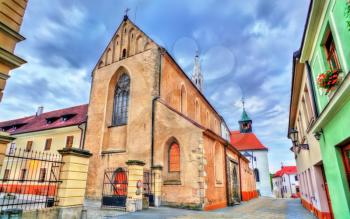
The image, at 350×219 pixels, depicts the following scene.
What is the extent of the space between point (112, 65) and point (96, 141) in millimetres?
6839

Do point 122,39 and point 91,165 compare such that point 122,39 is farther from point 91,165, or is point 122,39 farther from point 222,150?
point 222,150

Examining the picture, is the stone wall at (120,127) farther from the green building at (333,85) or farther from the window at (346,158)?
the window at (346,158)

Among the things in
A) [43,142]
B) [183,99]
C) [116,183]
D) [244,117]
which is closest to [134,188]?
[116,183]

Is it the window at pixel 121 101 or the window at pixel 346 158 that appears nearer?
the window at pixel 346 158

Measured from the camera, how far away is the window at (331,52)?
571 cm

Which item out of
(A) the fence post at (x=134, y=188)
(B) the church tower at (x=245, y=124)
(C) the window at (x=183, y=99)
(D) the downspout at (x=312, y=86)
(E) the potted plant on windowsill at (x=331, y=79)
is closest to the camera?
(E) the potted plant on windowsill at (x=331, y=79)

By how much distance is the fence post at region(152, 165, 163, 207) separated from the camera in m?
12.8

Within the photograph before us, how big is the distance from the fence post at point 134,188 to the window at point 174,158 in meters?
2.77

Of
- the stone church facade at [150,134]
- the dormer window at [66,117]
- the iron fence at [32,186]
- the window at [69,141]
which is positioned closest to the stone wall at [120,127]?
the stone church facade at [150,134]

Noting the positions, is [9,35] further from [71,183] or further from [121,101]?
[121,101]

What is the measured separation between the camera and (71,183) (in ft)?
23.3

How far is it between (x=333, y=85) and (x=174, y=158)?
10.1m

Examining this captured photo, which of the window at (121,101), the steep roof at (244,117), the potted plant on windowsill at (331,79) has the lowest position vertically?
the potted plant on windowsill at (331,79)

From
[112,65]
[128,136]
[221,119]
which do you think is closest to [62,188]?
[128,136]
